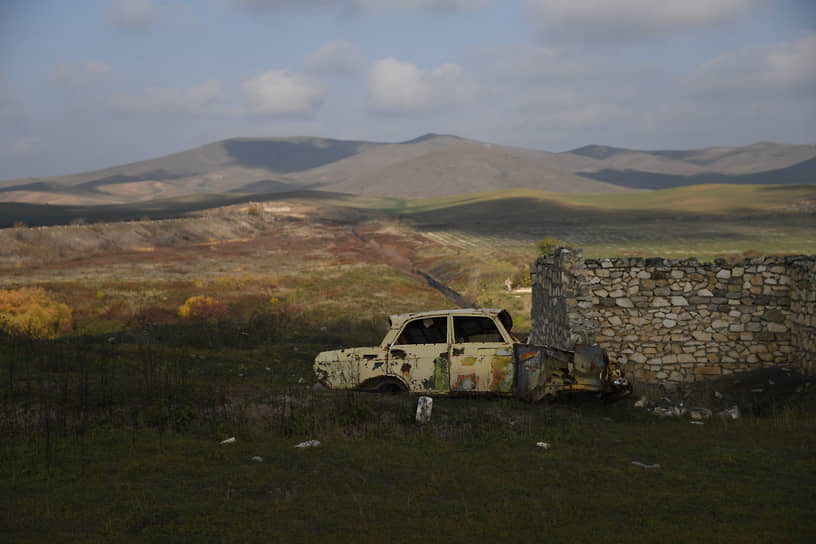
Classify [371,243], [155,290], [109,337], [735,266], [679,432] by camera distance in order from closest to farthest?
[679,432] → [735,266] → [109,337] → [155,290] → [371,243]

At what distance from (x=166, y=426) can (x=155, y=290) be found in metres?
35.5

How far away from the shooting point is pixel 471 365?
1228 centimetres

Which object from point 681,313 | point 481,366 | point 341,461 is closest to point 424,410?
point 481,366

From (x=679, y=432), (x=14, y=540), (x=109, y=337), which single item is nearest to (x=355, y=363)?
(x=679, y=432)

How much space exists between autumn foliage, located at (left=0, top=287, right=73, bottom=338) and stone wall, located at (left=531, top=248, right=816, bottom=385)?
22.6 metres

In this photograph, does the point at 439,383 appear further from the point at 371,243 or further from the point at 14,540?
the point at 371,243

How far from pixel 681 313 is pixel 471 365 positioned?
6.89m

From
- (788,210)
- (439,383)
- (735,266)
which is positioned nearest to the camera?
(439,383)

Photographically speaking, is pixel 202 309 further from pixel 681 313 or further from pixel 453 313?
pixel 681 313

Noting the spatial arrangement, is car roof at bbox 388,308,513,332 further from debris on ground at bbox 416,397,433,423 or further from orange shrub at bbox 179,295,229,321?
orange shrub at bbox 179,295,229,321

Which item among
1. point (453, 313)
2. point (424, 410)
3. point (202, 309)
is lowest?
point (202, 309)

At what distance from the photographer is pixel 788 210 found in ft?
436

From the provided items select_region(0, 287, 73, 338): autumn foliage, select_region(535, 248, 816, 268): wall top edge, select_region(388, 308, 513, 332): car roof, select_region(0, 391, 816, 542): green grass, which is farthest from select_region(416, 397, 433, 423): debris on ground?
select_region(0, 287, 73, 338): autumn foliage

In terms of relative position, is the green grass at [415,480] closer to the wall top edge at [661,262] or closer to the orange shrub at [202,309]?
the wall top edge at [661,262]
